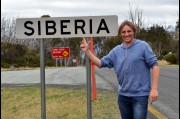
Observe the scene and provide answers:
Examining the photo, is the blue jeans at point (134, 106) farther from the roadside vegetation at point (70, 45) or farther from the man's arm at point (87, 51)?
the roadside vegetation at point (70, 45)

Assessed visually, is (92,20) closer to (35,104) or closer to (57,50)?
(35,104)

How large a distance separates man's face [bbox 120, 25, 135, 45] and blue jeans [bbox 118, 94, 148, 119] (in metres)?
0.63

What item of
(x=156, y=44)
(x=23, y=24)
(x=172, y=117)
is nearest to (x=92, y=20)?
(x=23, y=24)

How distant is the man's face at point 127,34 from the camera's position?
4.70m

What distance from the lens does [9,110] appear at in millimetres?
10367

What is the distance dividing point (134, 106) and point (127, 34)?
31.7 inches

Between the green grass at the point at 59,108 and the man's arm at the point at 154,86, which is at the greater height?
the man's arm at the point at 154,86

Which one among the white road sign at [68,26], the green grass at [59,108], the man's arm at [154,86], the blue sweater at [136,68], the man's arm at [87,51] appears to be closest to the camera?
the man's arm at [154,86]

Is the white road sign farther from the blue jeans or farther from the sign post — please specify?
the blue jeans

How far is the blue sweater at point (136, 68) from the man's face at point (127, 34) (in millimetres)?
58

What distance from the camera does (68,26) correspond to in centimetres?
533

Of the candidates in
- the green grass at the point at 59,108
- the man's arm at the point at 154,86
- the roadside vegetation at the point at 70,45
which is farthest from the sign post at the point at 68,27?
the roadside vegetation at the point at 70,45

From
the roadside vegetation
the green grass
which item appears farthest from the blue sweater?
the roadside vegetation

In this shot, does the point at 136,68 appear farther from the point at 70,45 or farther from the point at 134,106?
the point at 70,45
